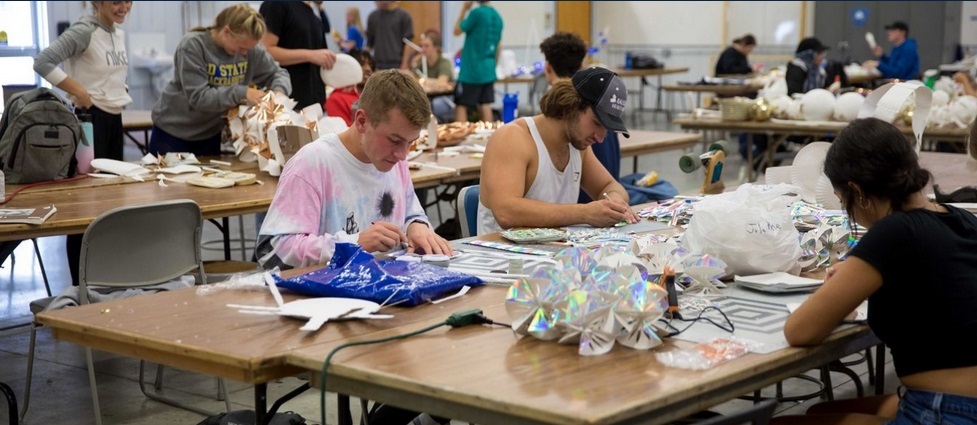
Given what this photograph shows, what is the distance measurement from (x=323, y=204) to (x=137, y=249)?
865 mm

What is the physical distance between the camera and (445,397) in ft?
5.45

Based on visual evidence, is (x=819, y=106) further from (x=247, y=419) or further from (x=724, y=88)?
(x=247, y=419)

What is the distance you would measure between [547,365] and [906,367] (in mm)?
790

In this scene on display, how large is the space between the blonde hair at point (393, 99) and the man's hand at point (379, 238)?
285 mm

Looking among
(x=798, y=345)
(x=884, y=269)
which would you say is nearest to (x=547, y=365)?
(x=798, y=345)

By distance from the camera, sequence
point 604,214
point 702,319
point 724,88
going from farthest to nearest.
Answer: point 724,88 < point 604,214 < point 702,319

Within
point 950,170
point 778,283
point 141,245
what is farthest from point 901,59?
point 778,283

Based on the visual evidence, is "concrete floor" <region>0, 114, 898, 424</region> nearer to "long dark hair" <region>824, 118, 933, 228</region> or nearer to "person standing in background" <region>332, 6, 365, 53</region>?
"long dark hair" <region>824, 118, 933, 228</region>

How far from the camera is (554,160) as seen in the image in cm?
356

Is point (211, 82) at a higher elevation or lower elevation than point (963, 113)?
higher

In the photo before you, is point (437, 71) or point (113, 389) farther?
point (437, 71)

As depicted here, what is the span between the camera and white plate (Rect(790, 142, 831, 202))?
141 inches

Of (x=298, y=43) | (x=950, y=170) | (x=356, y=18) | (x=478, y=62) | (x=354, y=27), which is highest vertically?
(x=356, y=18)

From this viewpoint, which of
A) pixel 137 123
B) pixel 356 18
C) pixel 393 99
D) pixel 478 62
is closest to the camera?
pixel 393 99
